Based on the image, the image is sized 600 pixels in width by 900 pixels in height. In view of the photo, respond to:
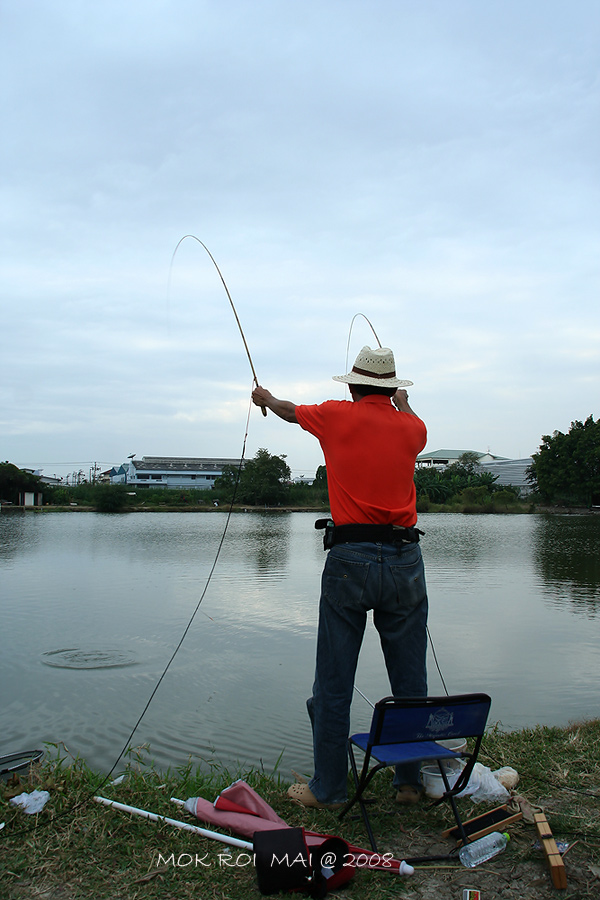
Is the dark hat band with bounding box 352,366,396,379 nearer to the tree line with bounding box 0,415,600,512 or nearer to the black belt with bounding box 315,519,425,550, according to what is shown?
the black belt with bounding box 315,519,425,550

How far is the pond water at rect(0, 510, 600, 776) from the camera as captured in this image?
5449 millimetres

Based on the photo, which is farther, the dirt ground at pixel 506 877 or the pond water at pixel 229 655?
the pond water at pixel 229 655

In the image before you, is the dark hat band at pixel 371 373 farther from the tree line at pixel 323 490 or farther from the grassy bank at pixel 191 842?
the tree line at pixel 323 490

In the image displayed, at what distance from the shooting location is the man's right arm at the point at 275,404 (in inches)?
137

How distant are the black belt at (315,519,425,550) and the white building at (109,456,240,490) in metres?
122

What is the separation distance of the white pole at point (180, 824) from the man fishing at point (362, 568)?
0.58 metres

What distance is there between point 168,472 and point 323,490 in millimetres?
58615

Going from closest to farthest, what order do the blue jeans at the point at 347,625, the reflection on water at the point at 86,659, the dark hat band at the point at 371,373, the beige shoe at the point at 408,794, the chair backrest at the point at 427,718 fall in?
the chair backrest at the point at 427,718 < the blue jeans at the point at 347,625 < the beige shoe at the point at 408,794 < the dark hat band at the point at 371,373 < the reflection on water at the point at 86,659

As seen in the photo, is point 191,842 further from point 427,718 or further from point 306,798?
point 427,718

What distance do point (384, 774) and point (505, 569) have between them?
14.9 m

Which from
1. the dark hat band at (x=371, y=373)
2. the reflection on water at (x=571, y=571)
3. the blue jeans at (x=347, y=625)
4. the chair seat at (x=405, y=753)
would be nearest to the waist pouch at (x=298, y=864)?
the chair seat at (x=405, y=753)

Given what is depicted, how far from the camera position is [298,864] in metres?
2.46

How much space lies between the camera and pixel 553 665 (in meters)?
7.62

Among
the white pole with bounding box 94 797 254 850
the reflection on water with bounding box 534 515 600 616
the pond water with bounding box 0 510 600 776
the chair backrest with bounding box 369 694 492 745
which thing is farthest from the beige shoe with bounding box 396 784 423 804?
the reflection on water with bounding box 534 515 600 616
